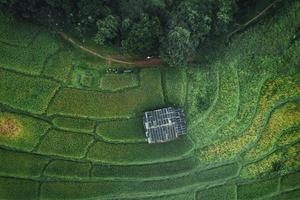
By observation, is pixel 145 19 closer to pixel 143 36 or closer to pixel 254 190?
pixel 143 36

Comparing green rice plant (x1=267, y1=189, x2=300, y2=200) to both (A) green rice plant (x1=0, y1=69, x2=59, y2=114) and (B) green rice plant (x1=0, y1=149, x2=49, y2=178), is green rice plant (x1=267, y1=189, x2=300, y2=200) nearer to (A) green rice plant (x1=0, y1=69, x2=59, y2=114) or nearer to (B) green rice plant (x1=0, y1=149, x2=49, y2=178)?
(B) green rice plant (x1=0, y1=149, x2=49, y2=178)

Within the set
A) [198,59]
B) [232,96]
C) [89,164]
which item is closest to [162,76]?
[198,59]

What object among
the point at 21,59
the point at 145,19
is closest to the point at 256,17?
the point at 145,19

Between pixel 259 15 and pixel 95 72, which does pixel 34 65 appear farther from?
pixel 259 15

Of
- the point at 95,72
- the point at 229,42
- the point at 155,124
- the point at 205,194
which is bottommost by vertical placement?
the point at 205,194

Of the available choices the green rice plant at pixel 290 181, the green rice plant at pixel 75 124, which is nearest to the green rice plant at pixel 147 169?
the green rice plant at pixel 75 124

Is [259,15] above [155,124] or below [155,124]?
above
